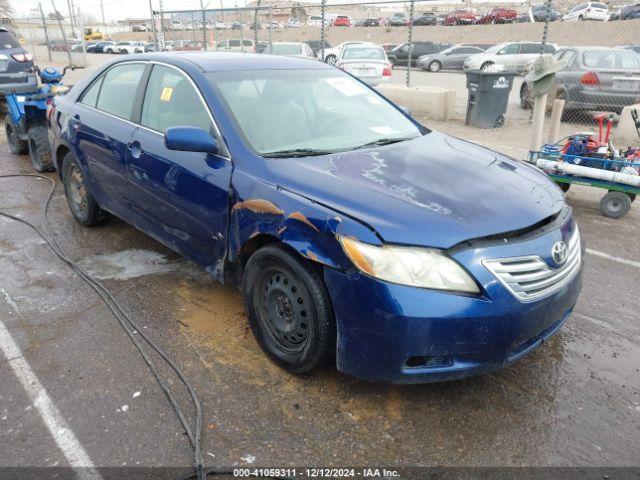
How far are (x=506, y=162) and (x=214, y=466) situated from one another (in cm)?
249

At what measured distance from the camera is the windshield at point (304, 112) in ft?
10.7

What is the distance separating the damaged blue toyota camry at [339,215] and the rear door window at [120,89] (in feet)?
0.10

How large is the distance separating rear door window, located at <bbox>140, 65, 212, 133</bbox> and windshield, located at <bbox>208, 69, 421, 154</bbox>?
18 cm

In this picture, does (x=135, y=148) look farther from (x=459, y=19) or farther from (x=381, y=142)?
(x=459, y=19)

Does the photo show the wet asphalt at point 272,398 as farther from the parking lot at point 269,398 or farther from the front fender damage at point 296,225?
the front fender damage at point 296,225

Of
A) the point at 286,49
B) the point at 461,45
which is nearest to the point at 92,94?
the point at 286,49

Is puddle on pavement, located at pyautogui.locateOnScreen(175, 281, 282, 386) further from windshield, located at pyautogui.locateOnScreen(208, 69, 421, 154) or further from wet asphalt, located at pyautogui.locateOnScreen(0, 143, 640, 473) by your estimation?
windshield, located at pyautogui.locateOnScreen(208, 69, 421, 154)

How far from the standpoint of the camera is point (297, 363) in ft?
9.27

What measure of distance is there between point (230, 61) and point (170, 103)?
526 millimetres

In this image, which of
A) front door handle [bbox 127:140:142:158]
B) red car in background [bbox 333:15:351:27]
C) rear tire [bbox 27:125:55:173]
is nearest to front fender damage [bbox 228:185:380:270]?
front door handle [bbox 127:140:142:158]

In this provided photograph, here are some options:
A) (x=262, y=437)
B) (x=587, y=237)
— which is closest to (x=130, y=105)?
(x=262, y=437)

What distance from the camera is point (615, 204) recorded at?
18.6 ft

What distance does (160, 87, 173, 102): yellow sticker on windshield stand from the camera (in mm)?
3717

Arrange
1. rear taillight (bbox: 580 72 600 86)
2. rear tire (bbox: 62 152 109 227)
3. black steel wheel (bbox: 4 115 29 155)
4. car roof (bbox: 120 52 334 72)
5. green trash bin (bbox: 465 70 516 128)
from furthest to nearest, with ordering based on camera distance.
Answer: rear taillight (bbox: 580 72 600 86)
green trash bin (bbox: 465 70 516 128)
black steel wheel (bbox: 4 115 29 155)
rear tire (bbox: 62 152 109 227)
car roof (bbox: 120 52 334 72)
